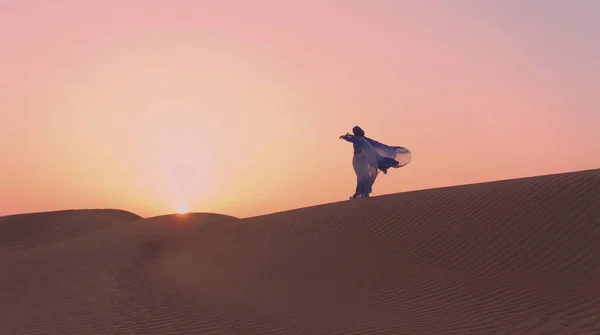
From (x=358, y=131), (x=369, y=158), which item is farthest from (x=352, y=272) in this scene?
(x=358, y=131)

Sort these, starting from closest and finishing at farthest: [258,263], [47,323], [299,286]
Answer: [47,323]
[299,286]
[258,263]

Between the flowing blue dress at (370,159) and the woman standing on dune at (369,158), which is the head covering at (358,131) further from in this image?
the flowing blue dress at (370,159)

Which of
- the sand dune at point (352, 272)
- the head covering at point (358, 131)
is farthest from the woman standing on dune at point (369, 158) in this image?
the sand dune at point (352, 272)

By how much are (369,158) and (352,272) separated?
19.6ft

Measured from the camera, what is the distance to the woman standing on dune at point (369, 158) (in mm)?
17312

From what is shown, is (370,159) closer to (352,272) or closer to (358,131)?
(358,131)

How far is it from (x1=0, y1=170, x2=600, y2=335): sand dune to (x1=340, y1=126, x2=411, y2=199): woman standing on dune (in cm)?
68

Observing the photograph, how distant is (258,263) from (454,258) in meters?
4.06

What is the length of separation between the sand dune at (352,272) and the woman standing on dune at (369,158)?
683 mm

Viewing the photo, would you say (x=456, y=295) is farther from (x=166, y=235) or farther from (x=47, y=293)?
(x=166, y=235)

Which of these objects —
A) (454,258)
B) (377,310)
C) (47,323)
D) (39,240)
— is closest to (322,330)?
(377,310)

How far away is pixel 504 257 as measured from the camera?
456 inches

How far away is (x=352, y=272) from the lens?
39.1 feet

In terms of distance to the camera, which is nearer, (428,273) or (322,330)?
(322,330)
